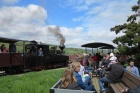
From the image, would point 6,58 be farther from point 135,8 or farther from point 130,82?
point 130,82

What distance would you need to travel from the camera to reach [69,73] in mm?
6004

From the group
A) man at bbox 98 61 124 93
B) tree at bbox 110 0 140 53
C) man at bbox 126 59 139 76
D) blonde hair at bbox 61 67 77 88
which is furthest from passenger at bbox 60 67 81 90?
tree at bbox 110 0 140 53

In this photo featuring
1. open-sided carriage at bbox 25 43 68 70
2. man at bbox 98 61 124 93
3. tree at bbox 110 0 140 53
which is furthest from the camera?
open-sided carriage at bbox 25 43 68 70

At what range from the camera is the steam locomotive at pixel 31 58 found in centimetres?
2156

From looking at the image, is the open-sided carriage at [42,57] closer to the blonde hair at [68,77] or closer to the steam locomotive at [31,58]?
the steam locomotive at [31,58]

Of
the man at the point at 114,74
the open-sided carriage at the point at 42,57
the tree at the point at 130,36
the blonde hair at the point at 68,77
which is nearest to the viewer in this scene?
the blonde hair at the point at 68,77

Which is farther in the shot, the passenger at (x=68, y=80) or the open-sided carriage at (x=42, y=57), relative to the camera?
the open-sided carriage at (x=42, y=57)

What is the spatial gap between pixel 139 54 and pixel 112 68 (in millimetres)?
11495

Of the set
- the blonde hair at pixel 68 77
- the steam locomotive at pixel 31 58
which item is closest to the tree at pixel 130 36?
the steam locomotive at pixel 31 58

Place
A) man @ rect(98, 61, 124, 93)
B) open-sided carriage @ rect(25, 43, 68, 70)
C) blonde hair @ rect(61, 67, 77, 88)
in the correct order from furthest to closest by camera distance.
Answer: open-sided carriage @ rect(25, 43, 68, 70)
man @ rect(98, 61, 124, 93)
blonde hair @ rect(61, 67, 77, 88)

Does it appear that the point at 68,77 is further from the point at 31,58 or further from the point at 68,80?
the point at 31,58

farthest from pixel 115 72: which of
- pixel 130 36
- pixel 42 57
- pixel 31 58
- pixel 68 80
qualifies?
pixel 42 57

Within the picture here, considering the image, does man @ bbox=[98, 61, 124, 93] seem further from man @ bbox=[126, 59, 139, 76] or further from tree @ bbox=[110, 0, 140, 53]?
tree @ bbox=[110, 0, 140, 53]

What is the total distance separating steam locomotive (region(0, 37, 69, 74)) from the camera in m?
21.6
